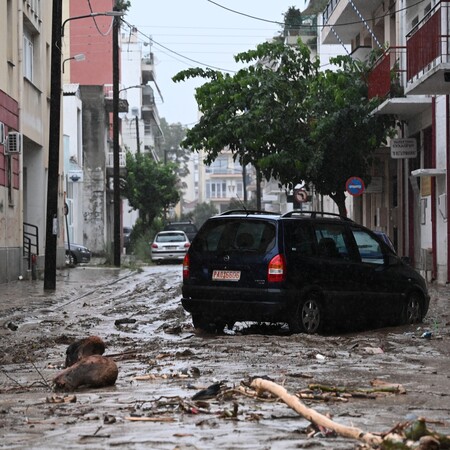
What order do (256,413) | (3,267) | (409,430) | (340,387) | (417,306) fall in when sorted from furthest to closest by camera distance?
(3,267)
(417,306)
(340,387)
(256,413)
(409,430)

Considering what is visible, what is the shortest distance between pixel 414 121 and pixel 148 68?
75369 mm

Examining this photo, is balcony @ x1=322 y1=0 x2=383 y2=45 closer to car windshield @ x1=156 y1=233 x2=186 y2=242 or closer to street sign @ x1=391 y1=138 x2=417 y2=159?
street sign @ x1=391 y1=138 x2=417 y2=159

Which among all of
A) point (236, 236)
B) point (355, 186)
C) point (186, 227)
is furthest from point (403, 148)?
point (186, 227)

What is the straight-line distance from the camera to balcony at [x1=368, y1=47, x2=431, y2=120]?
30344mm

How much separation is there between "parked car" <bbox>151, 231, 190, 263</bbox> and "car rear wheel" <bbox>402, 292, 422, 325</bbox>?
114ft

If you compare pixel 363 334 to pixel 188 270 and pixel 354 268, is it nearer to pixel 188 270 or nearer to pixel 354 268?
pixel 354 268

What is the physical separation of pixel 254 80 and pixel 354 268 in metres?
20.4

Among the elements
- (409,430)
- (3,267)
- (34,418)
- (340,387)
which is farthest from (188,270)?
(3,267)

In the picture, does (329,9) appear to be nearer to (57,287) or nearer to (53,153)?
(57,287)

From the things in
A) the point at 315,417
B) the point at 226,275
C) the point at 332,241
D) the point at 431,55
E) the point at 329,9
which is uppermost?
the point at 329,9

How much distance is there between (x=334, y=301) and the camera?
15.2 m

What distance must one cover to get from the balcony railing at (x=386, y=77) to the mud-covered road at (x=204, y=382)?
13.8 m

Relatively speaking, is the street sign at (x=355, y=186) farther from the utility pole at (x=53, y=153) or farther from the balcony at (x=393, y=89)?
the utility pole at (x=53, y=153)

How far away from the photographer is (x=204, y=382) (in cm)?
949
